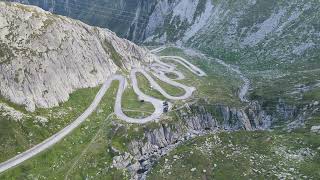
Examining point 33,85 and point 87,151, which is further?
point 33,85

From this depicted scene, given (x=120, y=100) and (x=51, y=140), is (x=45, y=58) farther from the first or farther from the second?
(x=51, y=140)

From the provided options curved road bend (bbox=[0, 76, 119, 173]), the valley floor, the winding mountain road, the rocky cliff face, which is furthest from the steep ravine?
curved road bend (bbox=[0, 76, 119, 173])

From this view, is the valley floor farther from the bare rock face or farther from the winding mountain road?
the bare rock face

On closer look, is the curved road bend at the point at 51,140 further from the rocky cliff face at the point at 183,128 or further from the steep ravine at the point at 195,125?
the rocky cliff face at the point at 183,128

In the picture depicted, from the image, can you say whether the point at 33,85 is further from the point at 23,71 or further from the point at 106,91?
the point at 106,91

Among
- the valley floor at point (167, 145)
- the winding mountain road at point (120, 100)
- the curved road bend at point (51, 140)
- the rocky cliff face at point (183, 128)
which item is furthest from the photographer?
the rocky cliff face at point (183, 128)

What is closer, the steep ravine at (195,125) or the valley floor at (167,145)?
the valley floor at (167,145)

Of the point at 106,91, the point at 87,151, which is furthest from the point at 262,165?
the point at 106,91

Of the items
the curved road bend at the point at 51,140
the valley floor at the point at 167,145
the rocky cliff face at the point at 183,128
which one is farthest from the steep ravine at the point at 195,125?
the curved road bend at the point at 51,140

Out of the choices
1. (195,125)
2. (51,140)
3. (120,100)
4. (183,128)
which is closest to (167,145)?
(183,128)
